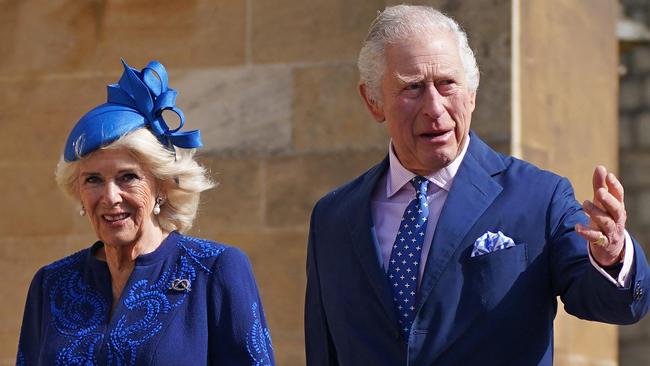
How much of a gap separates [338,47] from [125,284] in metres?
1.95

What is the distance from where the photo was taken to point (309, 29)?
20.0 ft

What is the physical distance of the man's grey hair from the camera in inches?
158

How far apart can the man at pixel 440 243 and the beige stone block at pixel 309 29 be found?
1843 millimetres

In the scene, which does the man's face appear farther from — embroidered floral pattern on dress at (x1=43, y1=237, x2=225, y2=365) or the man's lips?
embroidered floral pattern on dress at (x1=43, y1=237, x2=225, y2=365)

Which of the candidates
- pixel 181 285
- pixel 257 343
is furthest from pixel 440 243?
pixel 181 285

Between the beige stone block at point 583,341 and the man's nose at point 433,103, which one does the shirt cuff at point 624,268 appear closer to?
the man's nose at point 433,103

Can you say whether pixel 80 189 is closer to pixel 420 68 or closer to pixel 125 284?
pixel 125 284

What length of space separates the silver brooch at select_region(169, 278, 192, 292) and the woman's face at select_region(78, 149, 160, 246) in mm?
178

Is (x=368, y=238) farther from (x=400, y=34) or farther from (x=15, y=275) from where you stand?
(x=15, y=275)

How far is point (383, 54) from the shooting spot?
4066 millimetres

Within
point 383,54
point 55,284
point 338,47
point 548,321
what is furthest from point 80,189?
point 338,47

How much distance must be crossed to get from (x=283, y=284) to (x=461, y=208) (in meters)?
2.22

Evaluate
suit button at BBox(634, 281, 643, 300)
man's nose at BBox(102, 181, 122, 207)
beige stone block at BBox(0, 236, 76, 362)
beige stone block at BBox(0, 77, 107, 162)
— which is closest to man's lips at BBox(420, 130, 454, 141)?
suit button at BBox(634, 281, 643, 300)

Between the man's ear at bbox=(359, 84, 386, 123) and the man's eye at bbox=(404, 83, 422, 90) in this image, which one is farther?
the man's ear at bbox=(359, 84, 386, 123)
